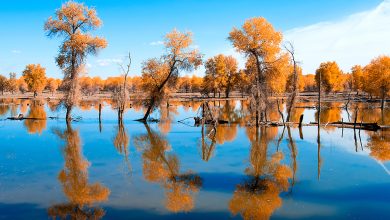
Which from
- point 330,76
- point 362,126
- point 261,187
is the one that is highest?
point 330,76

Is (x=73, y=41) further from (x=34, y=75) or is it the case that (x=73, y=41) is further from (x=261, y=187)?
(x=34, y=75)

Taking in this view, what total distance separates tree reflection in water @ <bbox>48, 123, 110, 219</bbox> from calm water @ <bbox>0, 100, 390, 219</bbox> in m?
0.04

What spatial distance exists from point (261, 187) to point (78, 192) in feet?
25.8

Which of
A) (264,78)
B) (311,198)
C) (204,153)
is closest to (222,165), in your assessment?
(204,153)

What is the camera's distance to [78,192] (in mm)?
14445

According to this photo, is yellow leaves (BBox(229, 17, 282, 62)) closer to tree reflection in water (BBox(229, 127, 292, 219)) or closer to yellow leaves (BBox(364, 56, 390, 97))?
tree reflection in water (BBox(229, 127, 292, 219))

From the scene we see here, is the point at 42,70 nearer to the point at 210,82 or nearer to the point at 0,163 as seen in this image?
the point at 210,82

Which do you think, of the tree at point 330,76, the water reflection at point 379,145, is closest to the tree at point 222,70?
the tree at point 330,76

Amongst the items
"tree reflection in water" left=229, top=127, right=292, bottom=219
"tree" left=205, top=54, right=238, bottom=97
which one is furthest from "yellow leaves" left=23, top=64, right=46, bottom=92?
"tree reflection in water" left=229, top=127, right=292, bottom=219

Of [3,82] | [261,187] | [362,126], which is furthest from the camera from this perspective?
[3,82]

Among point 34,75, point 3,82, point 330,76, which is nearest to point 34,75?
point 34,75

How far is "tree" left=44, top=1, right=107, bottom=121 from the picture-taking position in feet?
128

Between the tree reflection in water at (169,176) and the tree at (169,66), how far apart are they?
17.0m

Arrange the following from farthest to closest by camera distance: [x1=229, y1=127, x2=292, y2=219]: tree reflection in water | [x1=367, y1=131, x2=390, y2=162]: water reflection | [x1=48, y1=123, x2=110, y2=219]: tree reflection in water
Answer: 1. [x1=367, y1=131, x2=390, y2=162]: water reflection
2. [x1=229, y1=127, x2=292, y2=219]: tree reflection in water
3. [x1=48, y1=123, x2=110, y2=219]: tree reflection in water
